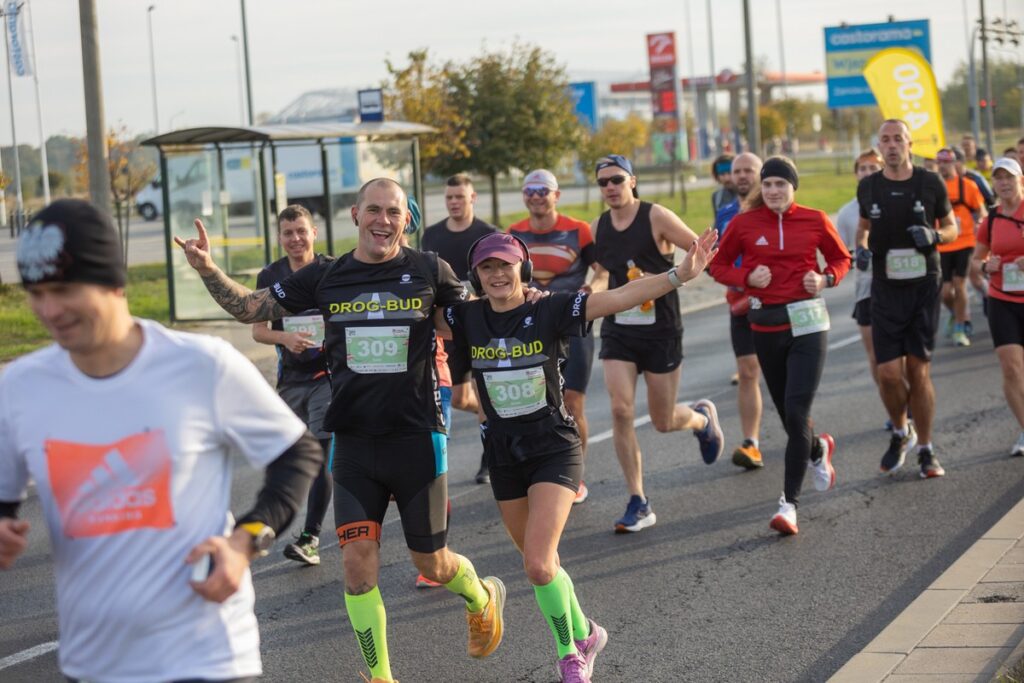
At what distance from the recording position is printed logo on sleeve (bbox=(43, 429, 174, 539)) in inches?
123

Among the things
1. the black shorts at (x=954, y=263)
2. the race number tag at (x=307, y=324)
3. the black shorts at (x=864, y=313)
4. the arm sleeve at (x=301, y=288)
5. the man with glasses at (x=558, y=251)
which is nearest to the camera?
the arm sleeve at (x=301, y=288)

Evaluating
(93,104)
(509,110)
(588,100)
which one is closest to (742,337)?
(93,104)

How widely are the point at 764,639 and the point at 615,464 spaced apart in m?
4.03

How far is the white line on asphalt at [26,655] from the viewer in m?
6.16

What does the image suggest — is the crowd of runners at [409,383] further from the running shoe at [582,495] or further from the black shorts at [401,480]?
the running shoe at [582,495]

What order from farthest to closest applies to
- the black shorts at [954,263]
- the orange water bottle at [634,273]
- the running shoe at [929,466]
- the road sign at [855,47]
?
1. the road sign at [855,47]
2. the black shorts at [954,263]
3. the running shoe at [929,466]
4. the orange water bottle at [634,273]

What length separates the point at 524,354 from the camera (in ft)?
19.0

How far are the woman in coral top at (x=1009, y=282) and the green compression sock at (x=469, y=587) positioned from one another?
4828mm

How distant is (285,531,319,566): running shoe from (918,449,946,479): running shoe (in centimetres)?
394

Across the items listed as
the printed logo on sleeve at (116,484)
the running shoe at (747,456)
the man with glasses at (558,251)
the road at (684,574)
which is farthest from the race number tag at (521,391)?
the running shoe at (747,456)

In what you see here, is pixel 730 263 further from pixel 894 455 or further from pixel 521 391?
pixel 521 391

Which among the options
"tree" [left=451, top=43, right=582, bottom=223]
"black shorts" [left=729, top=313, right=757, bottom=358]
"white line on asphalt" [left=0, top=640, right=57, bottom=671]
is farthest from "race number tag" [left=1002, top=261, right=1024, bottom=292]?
"tree" [left=451, top=43, right=582, bottom=223]

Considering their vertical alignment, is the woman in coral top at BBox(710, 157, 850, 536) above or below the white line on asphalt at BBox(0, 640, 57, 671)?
above

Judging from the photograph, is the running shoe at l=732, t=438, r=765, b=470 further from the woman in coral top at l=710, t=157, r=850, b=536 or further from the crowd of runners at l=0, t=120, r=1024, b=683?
the woman in coral top at l=710, t=157, r=850, b=536
